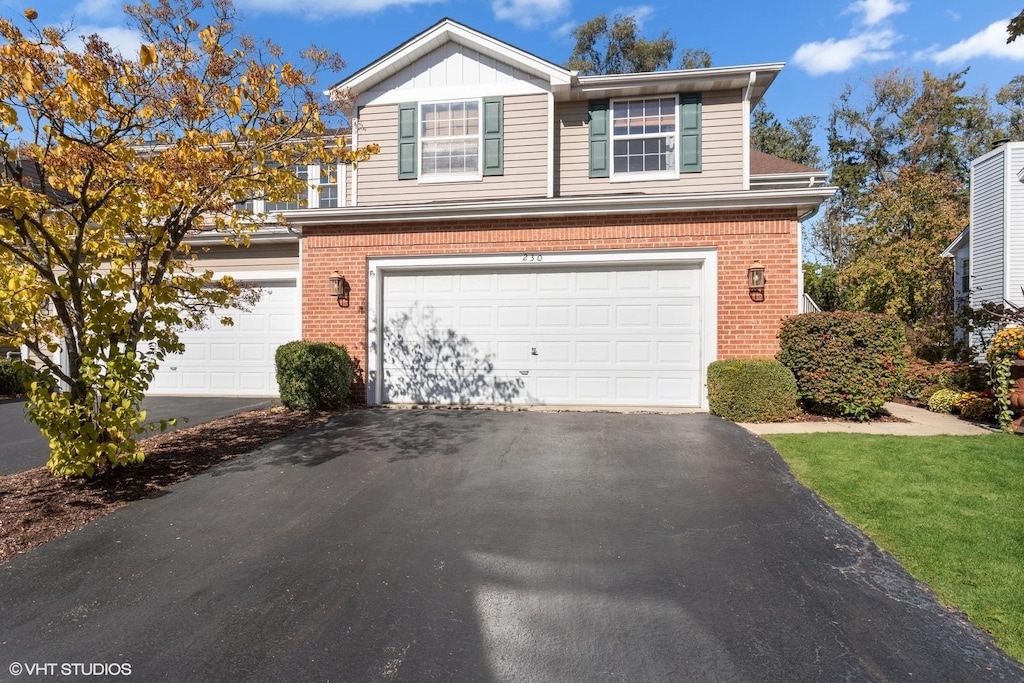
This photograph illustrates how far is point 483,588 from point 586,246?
6.70 meters

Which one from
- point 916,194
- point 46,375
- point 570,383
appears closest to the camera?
point 46,375

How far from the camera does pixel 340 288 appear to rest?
9414mm

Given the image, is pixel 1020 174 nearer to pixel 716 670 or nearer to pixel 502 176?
pixel 502 176

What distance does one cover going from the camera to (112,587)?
318 centimetres

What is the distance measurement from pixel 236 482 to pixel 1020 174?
19.3 m

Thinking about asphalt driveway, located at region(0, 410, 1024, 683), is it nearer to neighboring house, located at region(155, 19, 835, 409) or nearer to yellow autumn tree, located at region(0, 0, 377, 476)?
yellow autumn tree, located at region(0, 0, 377, 476)

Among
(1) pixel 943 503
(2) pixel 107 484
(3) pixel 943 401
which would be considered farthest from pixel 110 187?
(3) pixel 943 401

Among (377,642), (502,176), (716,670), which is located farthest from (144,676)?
(502,176)

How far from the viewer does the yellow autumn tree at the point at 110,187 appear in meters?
4.18

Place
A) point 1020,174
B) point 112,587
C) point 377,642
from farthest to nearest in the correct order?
point 1020,174, point 112,587, point 377,642

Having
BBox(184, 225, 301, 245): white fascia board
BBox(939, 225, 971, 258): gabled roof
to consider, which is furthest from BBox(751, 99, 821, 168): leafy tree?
BBox(184, 225, 301, 245): white fascia board

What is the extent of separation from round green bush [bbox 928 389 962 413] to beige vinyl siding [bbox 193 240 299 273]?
12.2m

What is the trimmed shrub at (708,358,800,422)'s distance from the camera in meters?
7.61

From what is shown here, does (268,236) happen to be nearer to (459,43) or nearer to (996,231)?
(459,43)
